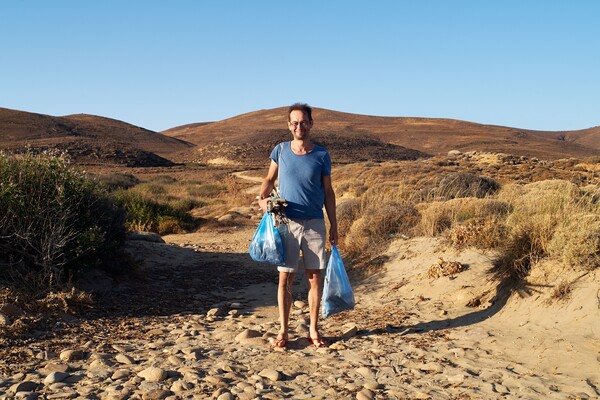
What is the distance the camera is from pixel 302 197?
4914mm

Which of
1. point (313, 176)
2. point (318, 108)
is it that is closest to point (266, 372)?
point (313, 176)

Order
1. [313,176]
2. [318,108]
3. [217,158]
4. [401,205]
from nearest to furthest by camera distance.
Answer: [313,176] < [401,205] < [217,158] < [318,108]

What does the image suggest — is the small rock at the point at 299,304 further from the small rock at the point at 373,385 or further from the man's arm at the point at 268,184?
the small rock at the point at 373,385

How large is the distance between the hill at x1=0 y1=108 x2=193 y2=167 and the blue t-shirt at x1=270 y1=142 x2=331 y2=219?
2288 cm

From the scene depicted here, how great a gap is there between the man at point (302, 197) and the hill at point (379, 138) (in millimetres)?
54273

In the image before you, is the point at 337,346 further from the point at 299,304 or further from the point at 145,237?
the point at 145,237

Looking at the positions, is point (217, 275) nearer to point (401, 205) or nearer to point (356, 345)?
point (401, 205)

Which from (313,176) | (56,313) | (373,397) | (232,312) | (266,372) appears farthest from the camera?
(232,312)

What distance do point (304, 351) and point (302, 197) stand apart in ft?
4.22

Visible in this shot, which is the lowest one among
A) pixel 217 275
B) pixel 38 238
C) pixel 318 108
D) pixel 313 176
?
pixel 217 275

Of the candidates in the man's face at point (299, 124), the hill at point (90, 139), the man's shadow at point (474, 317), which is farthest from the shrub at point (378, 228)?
the hill at point (90, 139)

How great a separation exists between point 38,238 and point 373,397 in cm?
452

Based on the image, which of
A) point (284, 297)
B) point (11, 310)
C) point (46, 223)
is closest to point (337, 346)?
point (284, 297)

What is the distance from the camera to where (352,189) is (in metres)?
19.0
